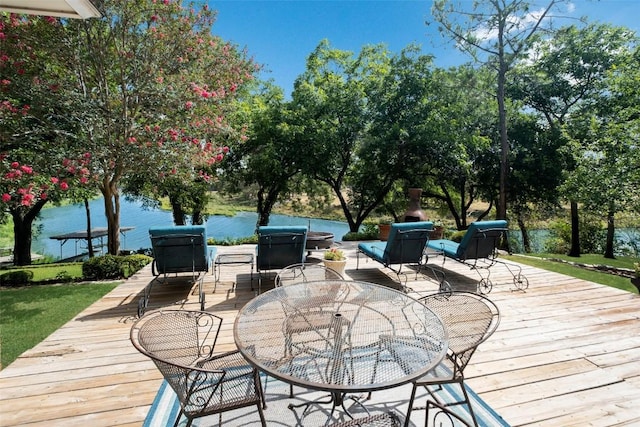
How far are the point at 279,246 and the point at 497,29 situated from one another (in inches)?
401

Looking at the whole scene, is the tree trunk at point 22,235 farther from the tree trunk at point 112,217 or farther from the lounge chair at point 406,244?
Result: the lounge chair at point 406,244

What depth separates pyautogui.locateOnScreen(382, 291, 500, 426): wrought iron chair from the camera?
1845 mm

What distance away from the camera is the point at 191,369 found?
5.09 feet

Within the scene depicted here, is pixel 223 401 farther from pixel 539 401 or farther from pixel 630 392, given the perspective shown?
pixel 630 392

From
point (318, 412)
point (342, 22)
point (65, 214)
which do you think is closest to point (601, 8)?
point (342, 22)

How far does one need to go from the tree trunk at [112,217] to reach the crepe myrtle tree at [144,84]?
0.50 ft

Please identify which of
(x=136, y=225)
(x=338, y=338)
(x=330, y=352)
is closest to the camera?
(x=330, y=352)

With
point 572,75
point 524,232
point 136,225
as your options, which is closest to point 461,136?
point 572,75

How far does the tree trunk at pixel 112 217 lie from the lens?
6.45 metres

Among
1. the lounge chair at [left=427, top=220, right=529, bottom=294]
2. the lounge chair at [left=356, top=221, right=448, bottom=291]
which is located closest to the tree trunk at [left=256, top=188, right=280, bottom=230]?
the lounge chair at [left=356, top=221, right=448, bottom=291]

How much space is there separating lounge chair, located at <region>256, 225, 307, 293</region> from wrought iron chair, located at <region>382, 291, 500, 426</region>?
2.51 meters

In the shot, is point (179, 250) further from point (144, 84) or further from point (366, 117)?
point (366, 117)

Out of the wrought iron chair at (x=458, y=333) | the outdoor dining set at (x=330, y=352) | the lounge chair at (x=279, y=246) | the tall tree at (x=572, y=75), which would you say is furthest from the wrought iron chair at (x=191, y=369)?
the tall tree at (x=572, y=75)

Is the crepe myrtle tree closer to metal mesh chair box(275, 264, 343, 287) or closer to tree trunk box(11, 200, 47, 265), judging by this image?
metal mesh chair box(275, 264, 343, 287)
